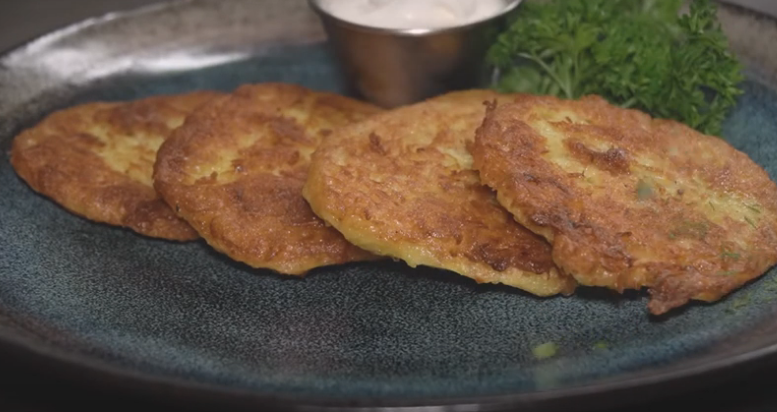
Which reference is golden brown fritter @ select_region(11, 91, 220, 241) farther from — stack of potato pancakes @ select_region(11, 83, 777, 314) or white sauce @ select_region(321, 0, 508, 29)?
white sauce @ select_region(321, 0, 508, 29)

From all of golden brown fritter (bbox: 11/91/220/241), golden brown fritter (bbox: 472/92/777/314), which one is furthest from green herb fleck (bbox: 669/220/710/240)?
golden brown fritter (bbox: 11/91/220/241)

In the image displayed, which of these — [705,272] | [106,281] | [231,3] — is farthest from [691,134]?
[231,3]

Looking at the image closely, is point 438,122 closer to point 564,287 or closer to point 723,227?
point 564,287

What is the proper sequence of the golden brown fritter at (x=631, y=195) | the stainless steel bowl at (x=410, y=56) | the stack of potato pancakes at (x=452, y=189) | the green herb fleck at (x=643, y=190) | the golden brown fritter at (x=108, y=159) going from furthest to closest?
1. the stainless steel bowl at (x=410, y=56)
2. the golden brown fritter at (x=108, y=159)
3. the green herb fleck at (x=643, y=190)
4. the stack of potato pancakes at (x=452, y=189)
5. the golden brown fritter at (x=631, y=195)

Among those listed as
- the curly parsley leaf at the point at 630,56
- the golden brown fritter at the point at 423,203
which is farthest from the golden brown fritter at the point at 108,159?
the curly parsley leaf at the point at 630,56

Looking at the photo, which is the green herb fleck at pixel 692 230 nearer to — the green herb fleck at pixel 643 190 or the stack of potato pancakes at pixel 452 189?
the stack of potato pancakes at pixel 452 189

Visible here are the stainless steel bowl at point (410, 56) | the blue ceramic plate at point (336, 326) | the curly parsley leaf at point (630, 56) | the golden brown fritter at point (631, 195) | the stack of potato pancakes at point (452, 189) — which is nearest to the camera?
the blue ceramic plate at point (336, 326)
